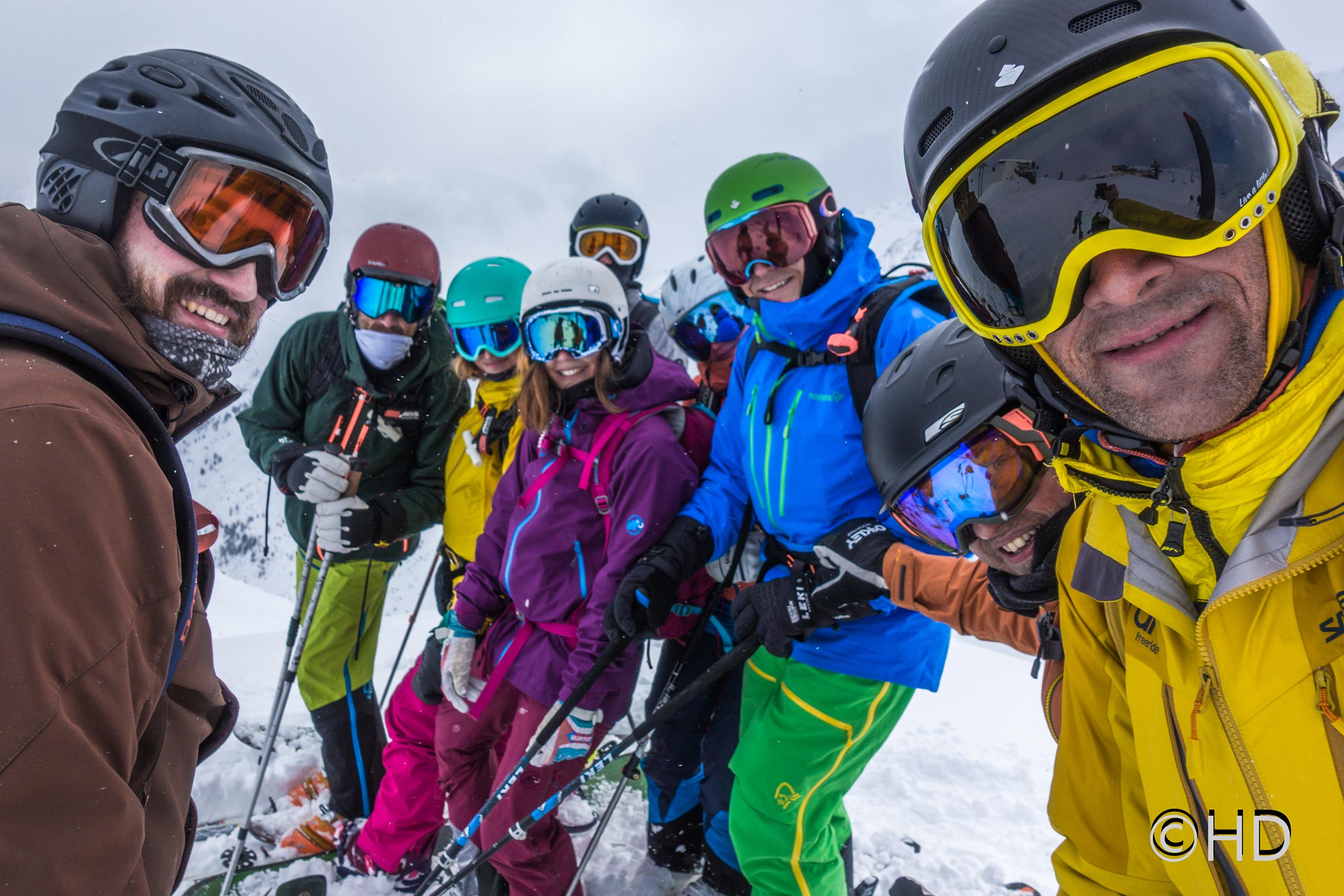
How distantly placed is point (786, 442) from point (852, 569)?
57cm

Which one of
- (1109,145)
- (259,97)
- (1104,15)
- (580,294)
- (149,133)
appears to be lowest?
(149,133)

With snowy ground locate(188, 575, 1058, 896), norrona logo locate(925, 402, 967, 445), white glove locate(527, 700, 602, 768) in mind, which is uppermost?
norrona logo locate(925, 402, 967, 445)

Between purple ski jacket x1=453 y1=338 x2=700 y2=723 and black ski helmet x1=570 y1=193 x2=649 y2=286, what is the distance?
2842 millimetres

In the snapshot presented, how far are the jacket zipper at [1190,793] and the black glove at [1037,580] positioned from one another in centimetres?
57

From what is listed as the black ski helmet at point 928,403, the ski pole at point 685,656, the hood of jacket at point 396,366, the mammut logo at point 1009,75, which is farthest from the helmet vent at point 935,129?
the hood of jacket at point 396,366

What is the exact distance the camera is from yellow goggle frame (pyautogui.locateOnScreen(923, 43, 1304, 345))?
1.16 m

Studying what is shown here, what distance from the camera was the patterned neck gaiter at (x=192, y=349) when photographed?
1.51m

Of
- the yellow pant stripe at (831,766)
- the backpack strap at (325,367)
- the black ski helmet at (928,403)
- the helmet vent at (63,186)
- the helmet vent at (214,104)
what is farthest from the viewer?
the backpack strap at (325,367)

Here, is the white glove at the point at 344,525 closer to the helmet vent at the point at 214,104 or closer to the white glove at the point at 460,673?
the white glove at the point at 460,673

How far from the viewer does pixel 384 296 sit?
416cm

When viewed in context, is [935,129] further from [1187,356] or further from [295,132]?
[295,132]

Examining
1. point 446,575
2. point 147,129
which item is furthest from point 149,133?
point 446,575

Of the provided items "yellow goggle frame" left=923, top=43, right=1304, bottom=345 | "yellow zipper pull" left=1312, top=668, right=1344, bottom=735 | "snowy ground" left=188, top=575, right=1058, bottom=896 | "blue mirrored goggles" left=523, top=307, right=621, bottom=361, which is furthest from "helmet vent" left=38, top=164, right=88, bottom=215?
"snowy ground" left=188, top=575, right=1058, bottom=896

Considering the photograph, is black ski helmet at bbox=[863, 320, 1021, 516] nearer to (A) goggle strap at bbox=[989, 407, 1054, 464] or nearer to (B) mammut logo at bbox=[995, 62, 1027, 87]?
(A) goggle strap at bbox=[989, 407, 1054, 464]
